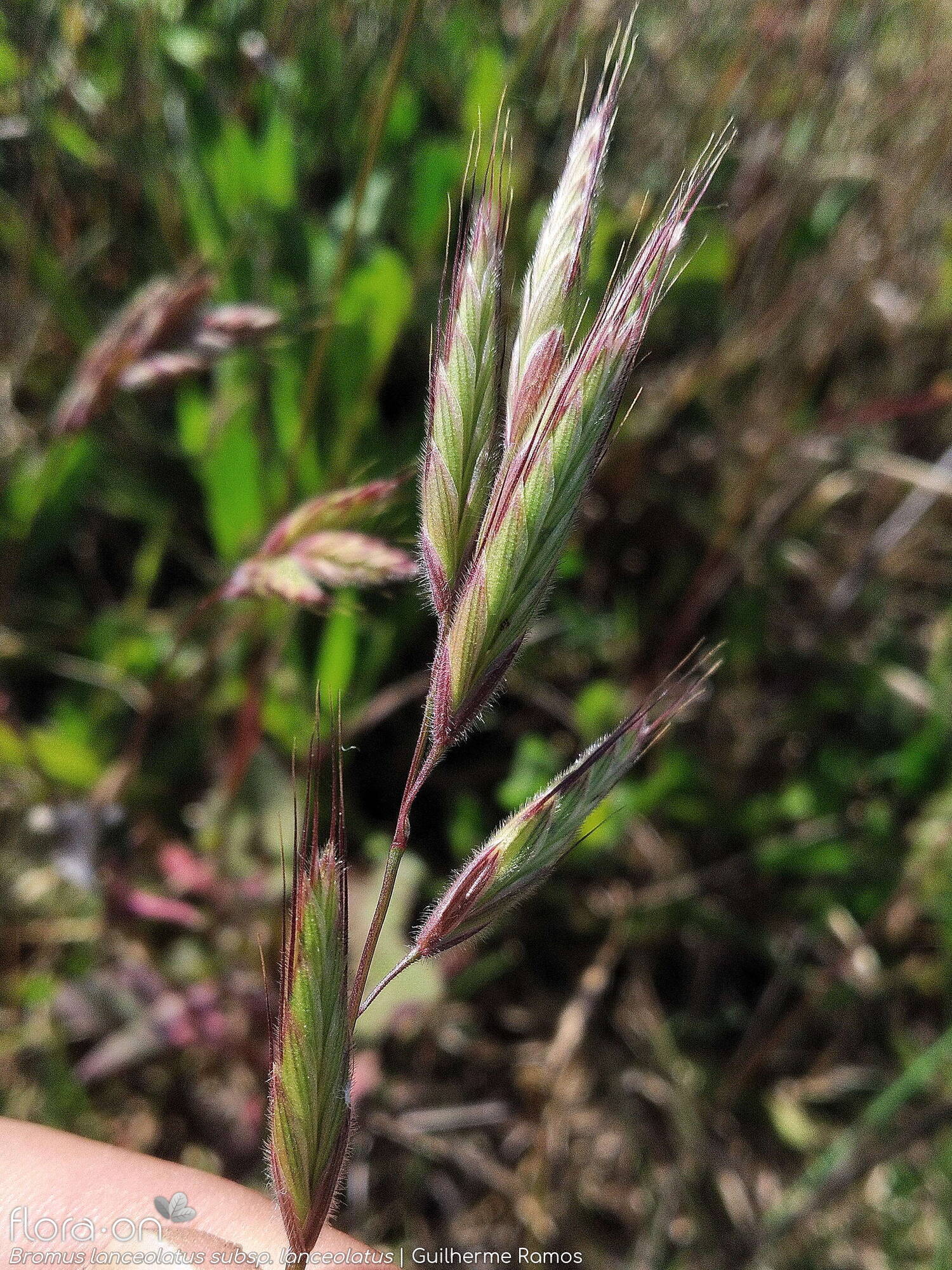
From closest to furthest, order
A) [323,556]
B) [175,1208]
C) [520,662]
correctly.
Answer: [323,556]
[175,1208]
[520,662]

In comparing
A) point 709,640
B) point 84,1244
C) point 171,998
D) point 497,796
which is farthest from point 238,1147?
point 709,640

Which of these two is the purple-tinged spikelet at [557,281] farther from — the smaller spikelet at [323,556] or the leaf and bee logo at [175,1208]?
the leaf and bee logo at [175,1208]

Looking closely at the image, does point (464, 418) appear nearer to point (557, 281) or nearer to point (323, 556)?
point (557, 281)

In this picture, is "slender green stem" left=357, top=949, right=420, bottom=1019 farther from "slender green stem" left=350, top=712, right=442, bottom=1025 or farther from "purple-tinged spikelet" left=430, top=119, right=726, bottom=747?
"purple-tinged spikelet" left=430, top=119, right=726, bottom=747

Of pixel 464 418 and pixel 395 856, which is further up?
pixel 464 418

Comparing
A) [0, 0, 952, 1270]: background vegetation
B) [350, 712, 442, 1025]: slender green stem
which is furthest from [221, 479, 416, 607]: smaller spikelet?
Result: [0, 0, 952, 1270]: background vegetation

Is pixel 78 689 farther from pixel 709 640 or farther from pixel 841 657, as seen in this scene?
pixel 841 657

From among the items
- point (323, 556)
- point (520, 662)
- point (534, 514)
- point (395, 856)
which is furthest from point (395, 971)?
point (520, 662)
